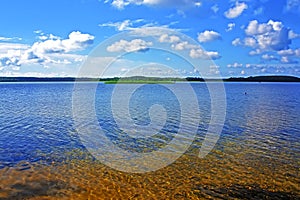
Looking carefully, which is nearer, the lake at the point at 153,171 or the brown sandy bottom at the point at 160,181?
the brown sandy bottom at the point at 160,181

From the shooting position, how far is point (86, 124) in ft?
101

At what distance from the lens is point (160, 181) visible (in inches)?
585

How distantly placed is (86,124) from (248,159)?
17.9 m

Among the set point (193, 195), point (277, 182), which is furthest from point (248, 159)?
point (193, 195)

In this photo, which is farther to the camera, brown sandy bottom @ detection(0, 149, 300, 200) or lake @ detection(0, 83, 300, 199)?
lake @ detection(0, 83, 300, 199)

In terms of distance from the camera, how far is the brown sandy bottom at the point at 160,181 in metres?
13.1

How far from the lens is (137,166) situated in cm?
1725

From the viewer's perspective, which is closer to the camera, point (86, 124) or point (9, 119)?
point (86, 124)

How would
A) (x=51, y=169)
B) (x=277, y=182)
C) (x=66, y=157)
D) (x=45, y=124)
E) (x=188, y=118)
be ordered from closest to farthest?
(x=277, y=182), (x=51, y=169), (x=66, y=157), (x=45, y=124), (x=188, y=118)

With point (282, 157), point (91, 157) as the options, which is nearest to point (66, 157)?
point (91, 157)

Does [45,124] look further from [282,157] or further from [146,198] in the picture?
[282,157]

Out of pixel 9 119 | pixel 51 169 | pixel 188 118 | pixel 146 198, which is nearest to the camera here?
pixel 146 198

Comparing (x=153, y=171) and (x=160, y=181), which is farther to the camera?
(x=153, y=171)

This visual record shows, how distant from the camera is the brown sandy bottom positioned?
43.1 feet
